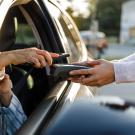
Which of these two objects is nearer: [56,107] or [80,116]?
[80,116]

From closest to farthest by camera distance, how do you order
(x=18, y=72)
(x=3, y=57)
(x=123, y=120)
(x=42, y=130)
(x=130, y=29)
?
(x=123, y=120), (x=42, y=130), (x=3, y=57), (x=18, y=72), (x=130, y=29)

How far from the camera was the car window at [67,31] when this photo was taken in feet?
11.5

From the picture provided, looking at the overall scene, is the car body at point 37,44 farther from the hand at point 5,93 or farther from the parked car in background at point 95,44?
the parked car in background at point 95,44

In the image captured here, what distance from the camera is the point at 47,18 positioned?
10.7 feet

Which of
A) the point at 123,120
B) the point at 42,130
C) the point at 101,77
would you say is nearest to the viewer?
the point at 123,120

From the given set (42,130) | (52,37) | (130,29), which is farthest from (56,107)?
(130,29)

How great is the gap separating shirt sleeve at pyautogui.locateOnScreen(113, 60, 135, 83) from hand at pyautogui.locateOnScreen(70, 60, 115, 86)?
0.07ft

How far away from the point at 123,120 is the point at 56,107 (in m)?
0.80

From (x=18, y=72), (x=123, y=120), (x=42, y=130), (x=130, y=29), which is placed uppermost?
(x=123, y=120)

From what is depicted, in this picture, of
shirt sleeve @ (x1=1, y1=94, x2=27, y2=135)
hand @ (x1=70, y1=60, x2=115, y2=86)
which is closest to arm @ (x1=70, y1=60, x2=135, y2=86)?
hand @ (x1=70, y1=60, x2=115, y2=86)

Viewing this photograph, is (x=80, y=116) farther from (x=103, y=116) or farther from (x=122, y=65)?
(x=122, y=65)

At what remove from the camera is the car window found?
3508 millimetres

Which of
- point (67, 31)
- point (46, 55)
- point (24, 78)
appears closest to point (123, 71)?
point (46, 55)

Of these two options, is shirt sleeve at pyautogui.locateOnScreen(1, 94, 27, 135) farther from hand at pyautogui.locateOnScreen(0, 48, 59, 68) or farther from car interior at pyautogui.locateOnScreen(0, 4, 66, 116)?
car interior at pyautogui.locateOnScreen(0, 4, 66, 116)
